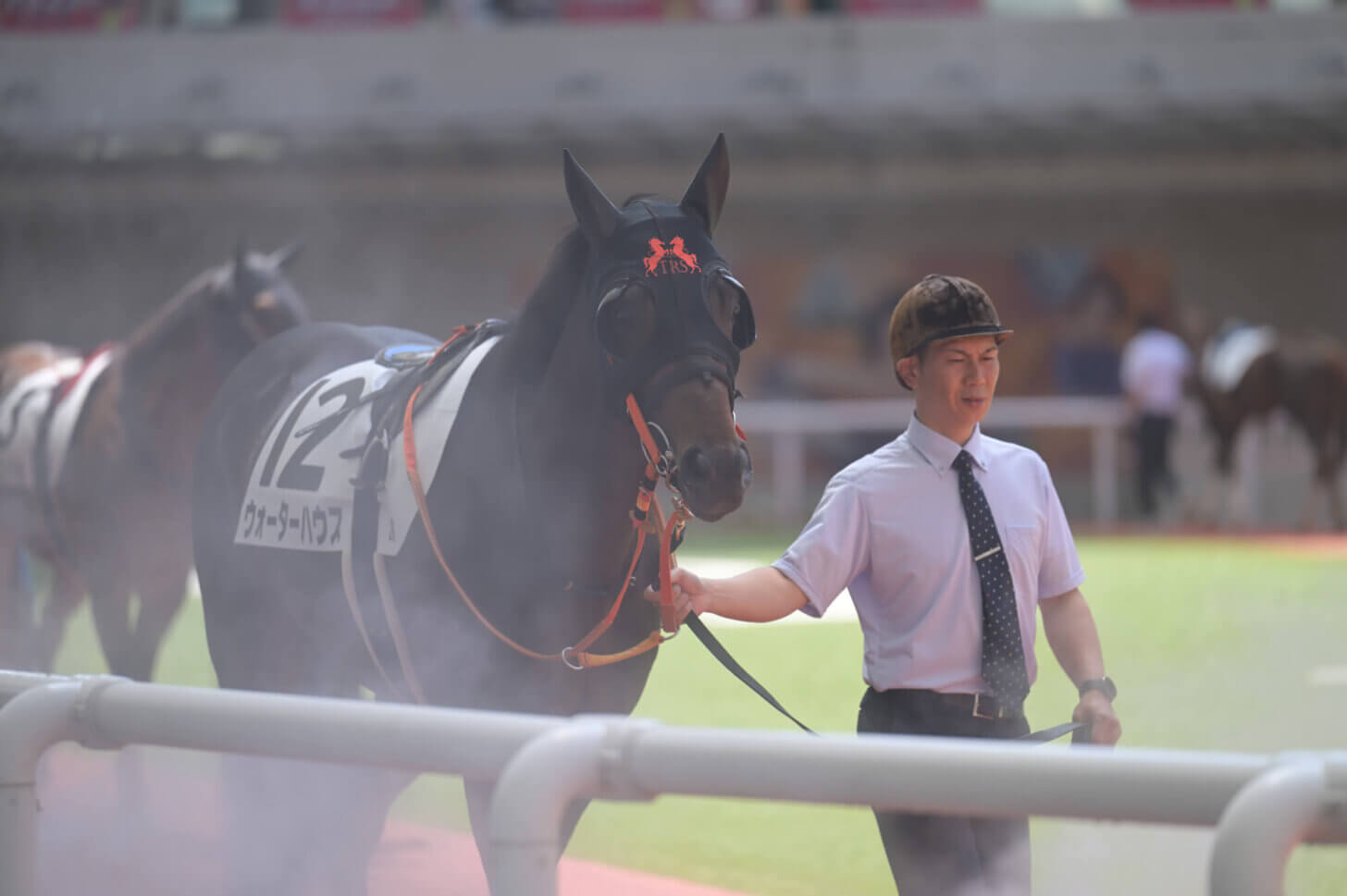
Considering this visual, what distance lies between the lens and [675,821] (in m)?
4.38

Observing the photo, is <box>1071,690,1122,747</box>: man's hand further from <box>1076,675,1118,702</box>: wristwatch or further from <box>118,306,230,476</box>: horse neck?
<box>118,306,230,476</box>: horse neck

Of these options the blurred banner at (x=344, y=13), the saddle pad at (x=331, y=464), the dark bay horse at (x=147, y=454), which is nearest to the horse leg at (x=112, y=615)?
the dark bay horse at (x=147, y=454)

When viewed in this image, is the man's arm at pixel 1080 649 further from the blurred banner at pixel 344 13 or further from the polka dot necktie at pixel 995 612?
the blurred banner at pixel 344 13

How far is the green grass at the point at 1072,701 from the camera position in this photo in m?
3.59

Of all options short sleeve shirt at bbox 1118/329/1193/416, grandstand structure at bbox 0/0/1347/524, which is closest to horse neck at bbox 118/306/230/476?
short sleeve shirt at bbox 1118/329/1193/416

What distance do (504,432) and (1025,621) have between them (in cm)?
94

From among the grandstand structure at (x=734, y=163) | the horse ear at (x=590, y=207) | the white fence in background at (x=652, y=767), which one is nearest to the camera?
the white fence in background at (x=652, y=767)

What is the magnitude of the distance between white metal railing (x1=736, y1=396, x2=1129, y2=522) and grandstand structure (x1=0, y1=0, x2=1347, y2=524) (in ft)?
9.14

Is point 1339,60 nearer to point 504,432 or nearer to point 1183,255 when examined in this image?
point 1183,255

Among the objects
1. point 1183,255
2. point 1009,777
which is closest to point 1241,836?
point 1009,777

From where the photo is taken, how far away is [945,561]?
2420mm

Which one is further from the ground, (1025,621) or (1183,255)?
(1183,255)

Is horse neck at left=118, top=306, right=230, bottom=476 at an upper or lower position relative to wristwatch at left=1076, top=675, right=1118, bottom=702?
upper

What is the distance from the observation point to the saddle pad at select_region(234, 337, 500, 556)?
271cm
